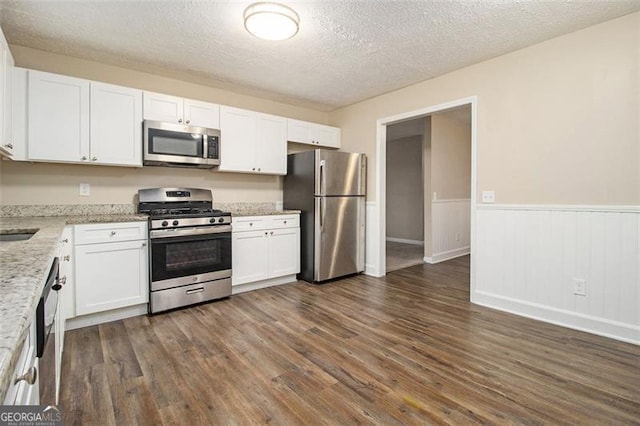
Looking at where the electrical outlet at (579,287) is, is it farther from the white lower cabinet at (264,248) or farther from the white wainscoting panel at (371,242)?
the white lower cabinet at (264,248)

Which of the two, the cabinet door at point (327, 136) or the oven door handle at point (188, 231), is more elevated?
the cabinet door at point (327, 136)

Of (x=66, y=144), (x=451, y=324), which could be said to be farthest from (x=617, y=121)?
(x=66, y=144)

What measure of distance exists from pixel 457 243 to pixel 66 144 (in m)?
5.87

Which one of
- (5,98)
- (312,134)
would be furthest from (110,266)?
(312,134)

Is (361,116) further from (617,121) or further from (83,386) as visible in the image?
(83,386)

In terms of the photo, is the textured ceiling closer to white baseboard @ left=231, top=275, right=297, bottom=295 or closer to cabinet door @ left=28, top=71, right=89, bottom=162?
cabinet door @ left=28, top=71, right=89, bottom=162

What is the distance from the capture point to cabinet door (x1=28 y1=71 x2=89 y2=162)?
8.65 ft

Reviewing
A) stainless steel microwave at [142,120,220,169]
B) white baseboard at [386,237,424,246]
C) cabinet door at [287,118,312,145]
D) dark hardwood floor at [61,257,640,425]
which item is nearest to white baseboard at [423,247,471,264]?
white baseboard at [386,237,424,246]

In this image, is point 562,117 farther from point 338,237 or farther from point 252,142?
point 252,142

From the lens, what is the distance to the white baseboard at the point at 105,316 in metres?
2.66

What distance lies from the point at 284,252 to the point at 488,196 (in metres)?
2.36

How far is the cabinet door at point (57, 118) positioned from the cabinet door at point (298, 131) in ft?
7.23

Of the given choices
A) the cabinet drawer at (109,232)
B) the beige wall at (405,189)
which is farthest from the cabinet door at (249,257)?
the beige wall at (405,189)

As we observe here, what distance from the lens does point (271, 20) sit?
2264 mm
